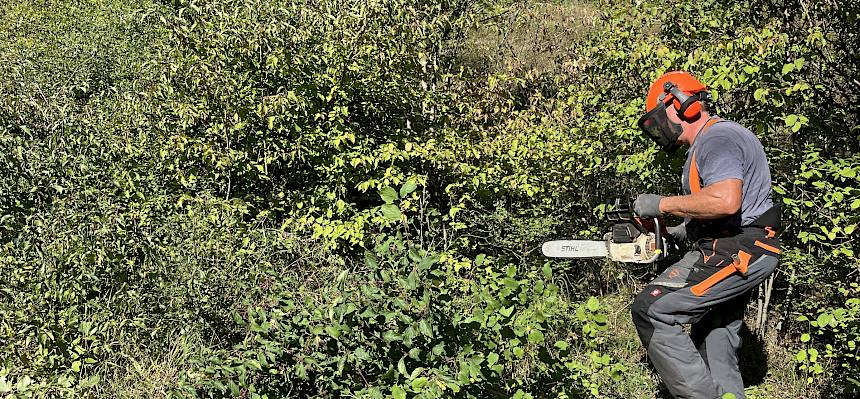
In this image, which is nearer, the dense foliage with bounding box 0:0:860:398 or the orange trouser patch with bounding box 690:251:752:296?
the dense foliage with bounding box 0:0:860:398

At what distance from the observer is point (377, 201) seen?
6402 millimetres

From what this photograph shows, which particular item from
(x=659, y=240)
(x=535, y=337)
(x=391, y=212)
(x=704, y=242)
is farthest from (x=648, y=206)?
(x=391, y=212)

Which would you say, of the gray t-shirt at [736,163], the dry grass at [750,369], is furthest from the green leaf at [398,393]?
the dry grass at [750,369]

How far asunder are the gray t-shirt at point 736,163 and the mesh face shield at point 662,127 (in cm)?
14

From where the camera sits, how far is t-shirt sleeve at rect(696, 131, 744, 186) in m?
3.18

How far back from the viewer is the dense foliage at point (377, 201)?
3.10m

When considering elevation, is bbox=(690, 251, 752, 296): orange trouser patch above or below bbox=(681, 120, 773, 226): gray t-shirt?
below

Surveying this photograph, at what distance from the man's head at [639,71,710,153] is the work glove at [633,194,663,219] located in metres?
0.35

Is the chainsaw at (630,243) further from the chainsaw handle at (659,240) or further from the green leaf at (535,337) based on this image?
the green leaf at (535,337)

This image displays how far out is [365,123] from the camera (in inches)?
247

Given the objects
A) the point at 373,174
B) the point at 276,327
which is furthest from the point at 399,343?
the point at 373,174

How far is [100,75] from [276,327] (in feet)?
23.3

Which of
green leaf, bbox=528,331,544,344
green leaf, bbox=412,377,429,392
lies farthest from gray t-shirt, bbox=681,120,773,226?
green leaf, bbox=412,377,429,392

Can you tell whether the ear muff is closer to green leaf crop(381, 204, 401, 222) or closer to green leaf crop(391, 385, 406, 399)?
green leaf crop(381, 204, 401, 222)
